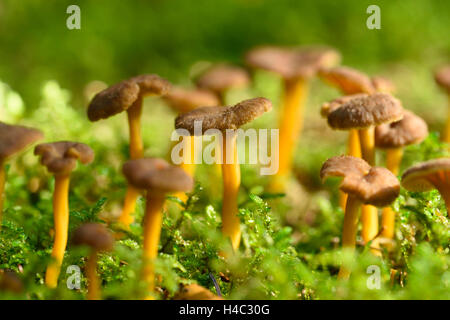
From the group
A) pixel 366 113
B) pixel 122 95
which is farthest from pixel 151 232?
pixel 366 113

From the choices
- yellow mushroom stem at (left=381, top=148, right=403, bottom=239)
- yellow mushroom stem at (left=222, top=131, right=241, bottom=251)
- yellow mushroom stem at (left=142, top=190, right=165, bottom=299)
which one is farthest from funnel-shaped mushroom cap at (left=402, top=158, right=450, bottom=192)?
yellow mushroom stem at (left=142, top=190, right=165, bottom=299)

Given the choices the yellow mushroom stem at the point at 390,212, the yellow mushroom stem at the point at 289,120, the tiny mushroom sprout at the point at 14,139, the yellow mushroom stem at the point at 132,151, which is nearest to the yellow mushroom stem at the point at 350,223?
the yellow mushroom stem at the point at 390,212

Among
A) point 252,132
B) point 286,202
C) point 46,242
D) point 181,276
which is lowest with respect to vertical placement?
point 181,276

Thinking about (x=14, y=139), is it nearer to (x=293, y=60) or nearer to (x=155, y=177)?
(x=155, y=177)

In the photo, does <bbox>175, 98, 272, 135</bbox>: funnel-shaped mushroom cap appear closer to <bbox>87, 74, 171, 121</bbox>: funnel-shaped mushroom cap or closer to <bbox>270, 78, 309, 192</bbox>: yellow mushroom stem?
<bbox>87, 74, 171, 121</bbox>: funnel-shaped mushroom cap

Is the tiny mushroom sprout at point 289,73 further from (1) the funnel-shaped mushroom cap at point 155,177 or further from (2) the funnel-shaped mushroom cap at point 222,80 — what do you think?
(1) the funnel-shaped mushroom cap at point 155,177
